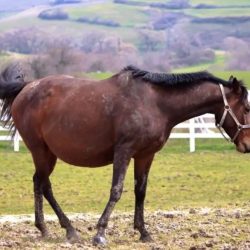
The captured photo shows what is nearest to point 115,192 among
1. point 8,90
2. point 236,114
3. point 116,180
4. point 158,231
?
point 116,180

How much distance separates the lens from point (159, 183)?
56.6ft

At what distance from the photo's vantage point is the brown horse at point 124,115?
32.3 ft

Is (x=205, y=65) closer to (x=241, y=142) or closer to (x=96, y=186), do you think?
(x=96, y=186)

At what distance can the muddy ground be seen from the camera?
9883mm

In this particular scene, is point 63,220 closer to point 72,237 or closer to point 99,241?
point 72,237

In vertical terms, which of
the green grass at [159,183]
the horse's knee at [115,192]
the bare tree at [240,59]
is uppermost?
the horse's knee at [115,192]

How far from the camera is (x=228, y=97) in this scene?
10.0 m

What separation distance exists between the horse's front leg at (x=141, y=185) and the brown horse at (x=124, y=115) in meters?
0.01

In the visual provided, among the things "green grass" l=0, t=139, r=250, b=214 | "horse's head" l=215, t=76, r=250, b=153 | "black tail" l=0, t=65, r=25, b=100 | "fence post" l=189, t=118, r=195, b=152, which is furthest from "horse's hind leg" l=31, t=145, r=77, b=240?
"fence post" l=189, t=118, r=195, b=152

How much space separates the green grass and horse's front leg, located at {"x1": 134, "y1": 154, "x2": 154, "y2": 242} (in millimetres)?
3352

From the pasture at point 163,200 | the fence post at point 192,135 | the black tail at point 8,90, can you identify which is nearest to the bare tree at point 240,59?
the pasture at point 163,200

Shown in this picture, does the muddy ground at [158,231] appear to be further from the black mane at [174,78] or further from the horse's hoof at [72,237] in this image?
the black mane at [174,78]

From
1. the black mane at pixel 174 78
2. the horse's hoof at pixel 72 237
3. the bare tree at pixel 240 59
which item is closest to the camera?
the black mane at pixel 174 78

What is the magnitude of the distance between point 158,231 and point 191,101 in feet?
6.35
